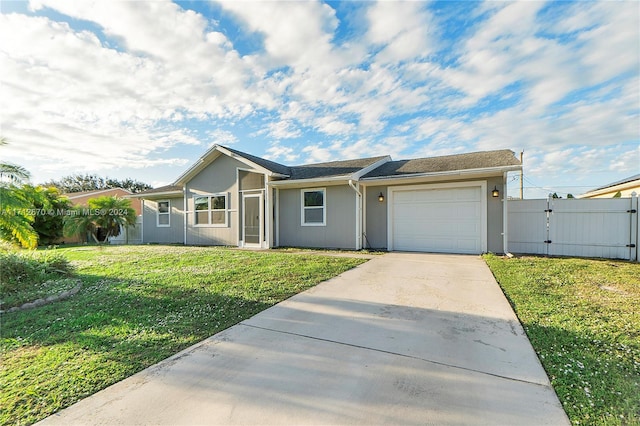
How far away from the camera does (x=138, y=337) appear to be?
318 centimetres

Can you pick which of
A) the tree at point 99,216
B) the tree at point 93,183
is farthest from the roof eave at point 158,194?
the tree at point 93,183

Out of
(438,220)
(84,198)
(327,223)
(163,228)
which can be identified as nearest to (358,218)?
(327,223)

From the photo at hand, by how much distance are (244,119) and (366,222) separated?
6727 millimetres

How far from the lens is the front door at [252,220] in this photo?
11.5m

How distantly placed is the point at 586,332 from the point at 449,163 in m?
7.77

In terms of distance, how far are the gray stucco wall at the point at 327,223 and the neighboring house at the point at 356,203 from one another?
0.13 feet

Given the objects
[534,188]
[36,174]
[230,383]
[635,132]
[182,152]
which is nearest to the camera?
[230,383]

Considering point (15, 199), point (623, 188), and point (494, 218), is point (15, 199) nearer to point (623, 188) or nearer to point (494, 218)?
point (494, 218)

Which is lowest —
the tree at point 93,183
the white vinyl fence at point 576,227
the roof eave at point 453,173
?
the white vinyl fence at point 576,227

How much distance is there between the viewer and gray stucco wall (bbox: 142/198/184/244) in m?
14.6

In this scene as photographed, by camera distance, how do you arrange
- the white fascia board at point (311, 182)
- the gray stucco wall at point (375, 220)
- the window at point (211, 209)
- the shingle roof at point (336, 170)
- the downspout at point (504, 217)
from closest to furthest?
1. the downspout at point (504, 217)
2. the white fascia board at point (311, 182)
3. the gray stucco wall at point (375, 220)
4. the shingle roof at point (336, 170)
5. the window at point (211, 209)

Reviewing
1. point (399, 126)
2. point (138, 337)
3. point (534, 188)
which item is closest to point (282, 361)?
point (138, 337)

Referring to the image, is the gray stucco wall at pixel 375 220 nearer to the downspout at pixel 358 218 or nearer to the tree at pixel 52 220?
the downspout at pixel 358 218

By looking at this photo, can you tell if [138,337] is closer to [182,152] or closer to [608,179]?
[182,152]
